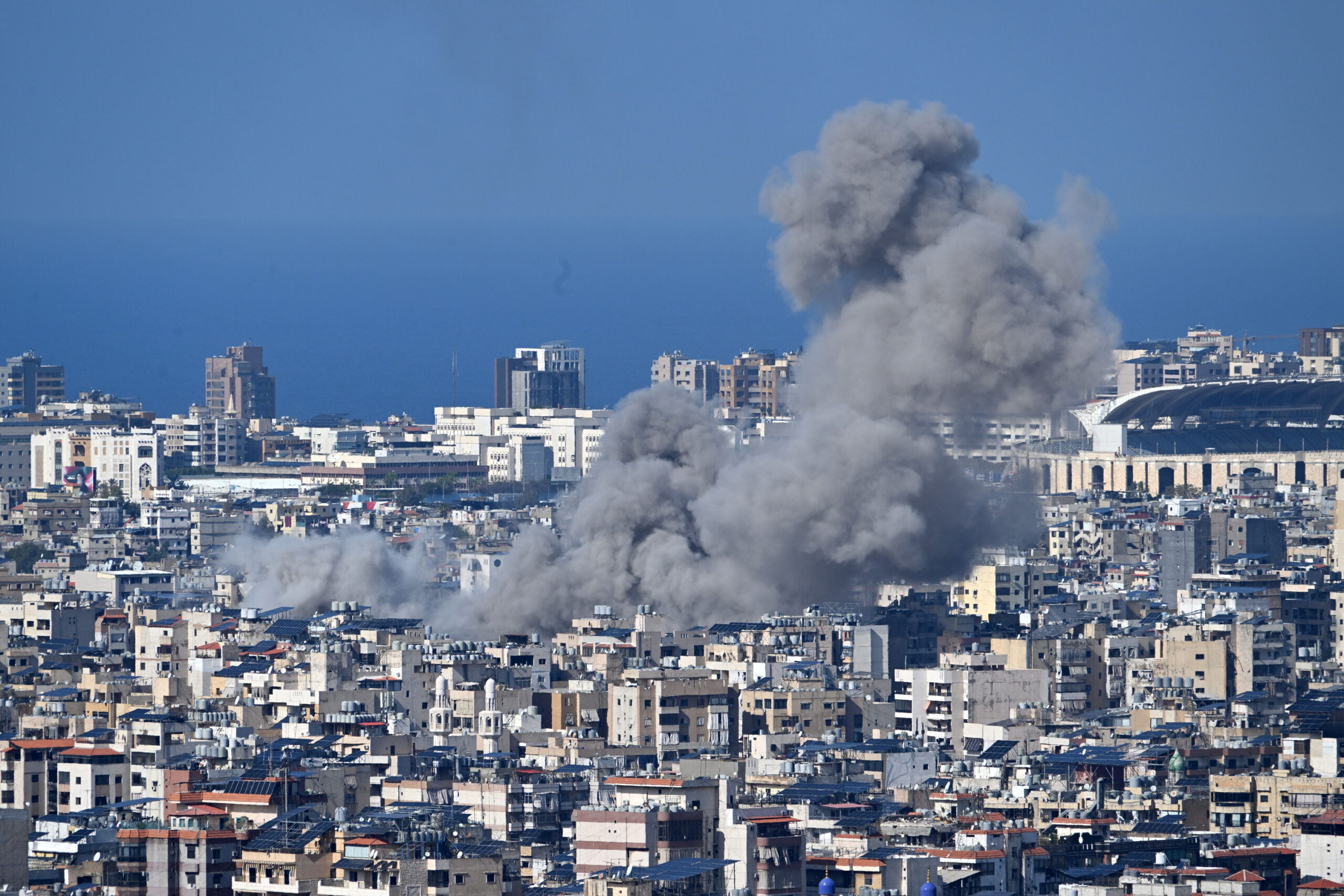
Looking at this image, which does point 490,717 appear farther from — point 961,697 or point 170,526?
point 170,526

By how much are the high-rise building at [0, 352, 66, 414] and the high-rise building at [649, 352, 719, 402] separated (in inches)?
932

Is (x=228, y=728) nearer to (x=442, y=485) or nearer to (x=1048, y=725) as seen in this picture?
(x=1048, y=725)

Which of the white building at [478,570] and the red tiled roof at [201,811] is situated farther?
the white building at [478,570]

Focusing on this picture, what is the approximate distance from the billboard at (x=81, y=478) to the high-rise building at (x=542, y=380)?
21424 millimetres

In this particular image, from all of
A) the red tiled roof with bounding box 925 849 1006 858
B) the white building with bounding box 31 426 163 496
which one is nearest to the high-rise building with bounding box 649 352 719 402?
the white building with bounding box 31 426 163 496

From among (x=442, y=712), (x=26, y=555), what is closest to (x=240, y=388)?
(x=26, y=555)

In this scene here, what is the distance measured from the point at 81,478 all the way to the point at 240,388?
116 feet

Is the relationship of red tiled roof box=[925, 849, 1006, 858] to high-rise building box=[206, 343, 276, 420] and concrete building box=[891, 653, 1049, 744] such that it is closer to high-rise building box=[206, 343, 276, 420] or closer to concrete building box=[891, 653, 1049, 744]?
concrete building box=[891, 653, 1049, 744]

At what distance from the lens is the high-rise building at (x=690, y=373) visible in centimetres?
14450

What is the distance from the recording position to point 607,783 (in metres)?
38.7

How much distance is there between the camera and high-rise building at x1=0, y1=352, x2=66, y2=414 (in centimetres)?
15525

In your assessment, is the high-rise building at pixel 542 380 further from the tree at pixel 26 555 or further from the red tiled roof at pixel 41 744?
the red tiled roof at pixel 41 744

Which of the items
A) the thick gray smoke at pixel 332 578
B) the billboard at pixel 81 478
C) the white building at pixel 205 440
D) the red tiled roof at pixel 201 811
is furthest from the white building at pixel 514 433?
the red tiled roof at pixel 201 811

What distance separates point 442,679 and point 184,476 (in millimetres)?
77709
